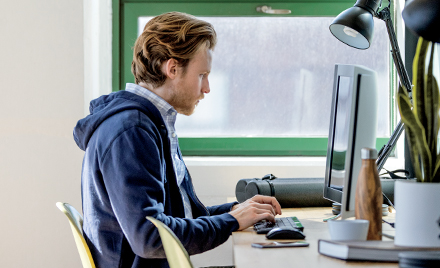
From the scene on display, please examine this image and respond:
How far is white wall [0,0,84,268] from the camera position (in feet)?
7.38

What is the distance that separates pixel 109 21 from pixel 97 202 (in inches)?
57.5

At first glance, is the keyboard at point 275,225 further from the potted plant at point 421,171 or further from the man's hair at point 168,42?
the man's hair at point 168,42

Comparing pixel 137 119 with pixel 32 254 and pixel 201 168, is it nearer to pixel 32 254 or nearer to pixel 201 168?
pixel 201 168

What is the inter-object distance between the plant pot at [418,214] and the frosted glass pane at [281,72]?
1.66 metres

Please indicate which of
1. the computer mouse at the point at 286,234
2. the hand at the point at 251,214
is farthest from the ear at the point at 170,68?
the computer mouse at the point at 286,234

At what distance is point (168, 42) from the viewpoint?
4.93 feet

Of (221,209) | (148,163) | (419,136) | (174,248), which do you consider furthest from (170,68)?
(419,136)

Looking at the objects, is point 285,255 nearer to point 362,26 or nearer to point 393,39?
point 362,26

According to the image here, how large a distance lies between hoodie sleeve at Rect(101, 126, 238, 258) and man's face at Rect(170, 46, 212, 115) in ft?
1.03

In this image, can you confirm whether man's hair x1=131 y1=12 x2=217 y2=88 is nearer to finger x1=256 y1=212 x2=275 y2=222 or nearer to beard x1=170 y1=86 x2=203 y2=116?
beard x1=170 y1=86 x2=203 y2=116

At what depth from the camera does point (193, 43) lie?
153 centimetres

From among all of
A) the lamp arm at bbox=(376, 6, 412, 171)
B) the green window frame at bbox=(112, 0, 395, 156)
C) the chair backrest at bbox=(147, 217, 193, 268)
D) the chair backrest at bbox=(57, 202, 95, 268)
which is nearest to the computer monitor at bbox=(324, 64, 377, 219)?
the lamp arm at bbox=(376, 6, 412, 171)

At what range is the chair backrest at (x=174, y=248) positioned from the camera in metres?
0.92

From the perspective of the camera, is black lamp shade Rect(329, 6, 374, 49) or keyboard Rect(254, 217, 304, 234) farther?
black lamp shade Rect(329, 6, 374, 49)
